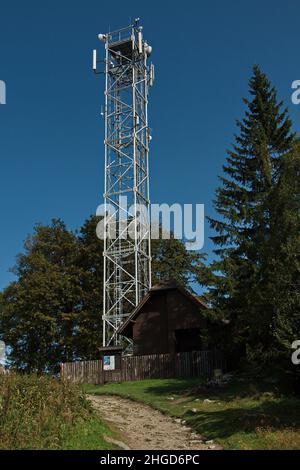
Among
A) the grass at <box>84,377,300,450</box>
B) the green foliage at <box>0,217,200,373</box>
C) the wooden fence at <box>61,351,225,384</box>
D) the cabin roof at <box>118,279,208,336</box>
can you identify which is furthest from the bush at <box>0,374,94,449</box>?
the green foliage at <box>0,217,200,373</box>

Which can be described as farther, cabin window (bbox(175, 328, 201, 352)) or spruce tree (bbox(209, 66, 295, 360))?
cabin window (bbox(175, 328, 201, 352))

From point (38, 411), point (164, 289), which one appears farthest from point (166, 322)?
point (38, 411)

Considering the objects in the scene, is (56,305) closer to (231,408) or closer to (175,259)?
(175,259)

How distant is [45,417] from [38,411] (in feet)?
2.04

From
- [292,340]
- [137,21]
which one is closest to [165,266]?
[137,21]

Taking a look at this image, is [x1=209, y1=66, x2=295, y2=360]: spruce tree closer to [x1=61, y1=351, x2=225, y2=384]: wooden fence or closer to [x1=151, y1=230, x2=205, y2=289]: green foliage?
[x1=61, y1=351, x2=225, y2=384]: wooden fence

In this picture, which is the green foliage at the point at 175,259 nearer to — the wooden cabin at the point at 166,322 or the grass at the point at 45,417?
the wooden cabin at the point at 166,322

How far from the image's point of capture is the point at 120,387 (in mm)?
26250

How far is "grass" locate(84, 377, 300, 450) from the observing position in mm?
14227

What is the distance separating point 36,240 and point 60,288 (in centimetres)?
707

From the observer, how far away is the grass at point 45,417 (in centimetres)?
1252

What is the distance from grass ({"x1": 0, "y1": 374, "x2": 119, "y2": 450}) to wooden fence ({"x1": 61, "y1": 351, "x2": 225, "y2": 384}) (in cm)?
1001

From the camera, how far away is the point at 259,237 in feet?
71.5
